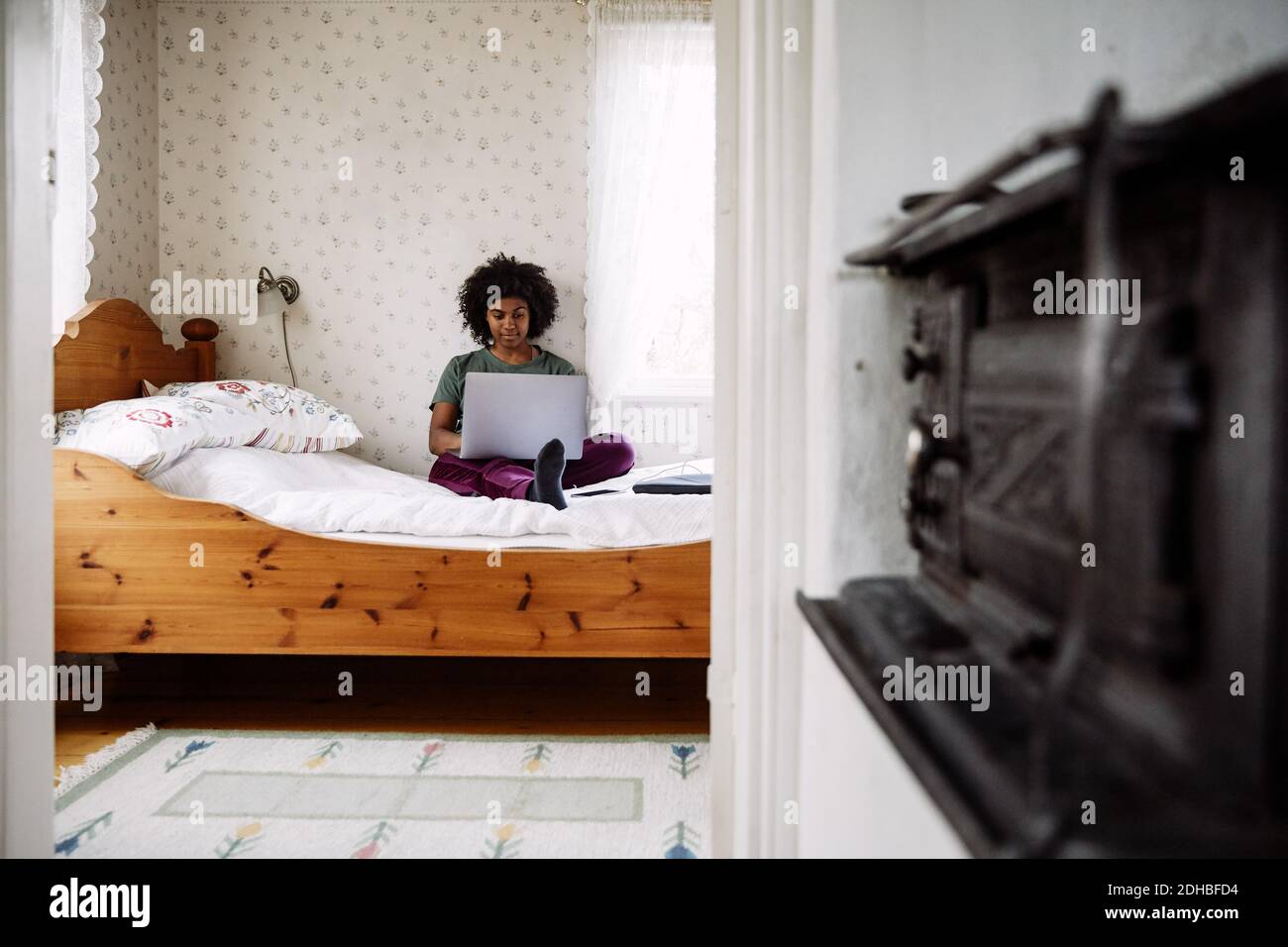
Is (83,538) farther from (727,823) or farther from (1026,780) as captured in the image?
(1026,780)

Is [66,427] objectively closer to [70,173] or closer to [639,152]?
[70,173]

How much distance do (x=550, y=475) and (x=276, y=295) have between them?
5.80 feet

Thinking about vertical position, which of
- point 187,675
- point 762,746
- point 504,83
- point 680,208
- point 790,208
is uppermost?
point 504,83

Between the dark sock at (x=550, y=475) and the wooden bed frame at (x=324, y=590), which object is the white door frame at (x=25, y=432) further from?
the dark sock at (x=550, y=475)

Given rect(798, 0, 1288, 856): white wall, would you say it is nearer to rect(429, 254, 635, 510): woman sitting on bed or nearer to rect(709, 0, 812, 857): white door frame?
rect(709, 0, 812, 857): white door frame

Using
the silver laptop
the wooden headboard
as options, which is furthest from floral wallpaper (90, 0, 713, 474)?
the silver laptop

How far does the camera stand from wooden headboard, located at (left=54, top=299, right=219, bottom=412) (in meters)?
2.09

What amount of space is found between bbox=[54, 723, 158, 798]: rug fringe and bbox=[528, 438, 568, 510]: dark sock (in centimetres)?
107

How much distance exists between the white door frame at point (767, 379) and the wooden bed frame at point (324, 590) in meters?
0.71

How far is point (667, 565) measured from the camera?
1.80 metres

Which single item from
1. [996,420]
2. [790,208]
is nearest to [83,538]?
[790,208]

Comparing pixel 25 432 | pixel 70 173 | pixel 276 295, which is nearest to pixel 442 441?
pixel 276 295
